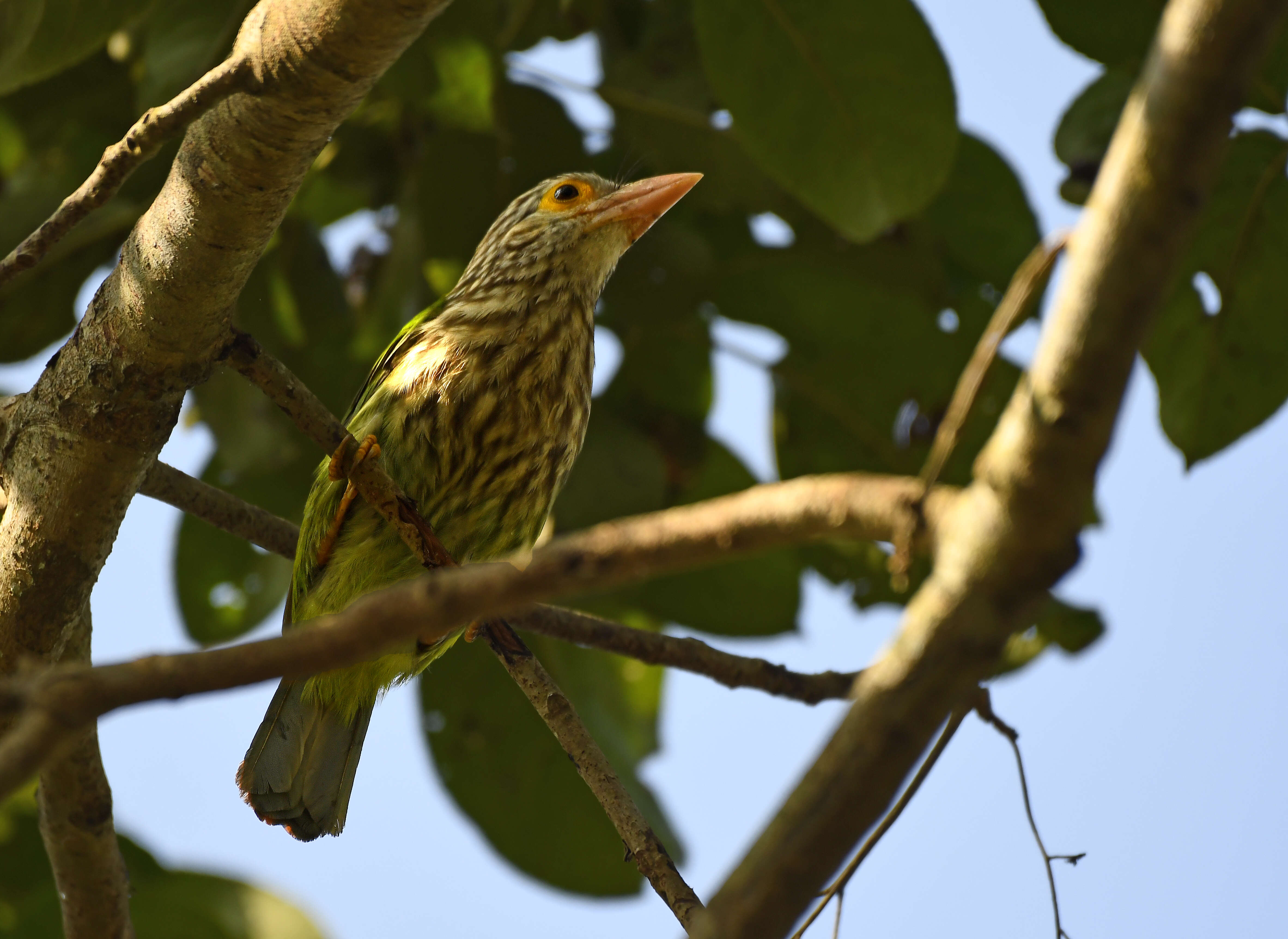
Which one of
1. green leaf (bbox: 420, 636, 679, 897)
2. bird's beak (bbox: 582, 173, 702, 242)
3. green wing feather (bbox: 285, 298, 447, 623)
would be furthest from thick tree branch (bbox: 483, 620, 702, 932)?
bird's beak (bbox: 582, 173, 702, 242)

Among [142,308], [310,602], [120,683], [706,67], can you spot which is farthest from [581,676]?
[120,683]

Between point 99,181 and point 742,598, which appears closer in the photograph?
point 99,181

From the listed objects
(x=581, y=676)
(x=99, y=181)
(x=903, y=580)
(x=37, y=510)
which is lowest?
(x=581, y=676)

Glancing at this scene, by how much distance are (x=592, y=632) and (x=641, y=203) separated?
1298 millimetres

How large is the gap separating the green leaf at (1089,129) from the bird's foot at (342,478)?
1.54m

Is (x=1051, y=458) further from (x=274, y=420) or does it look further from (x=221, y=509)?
(x=274, y=420)

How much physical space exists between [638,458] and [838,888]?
1.50 metres

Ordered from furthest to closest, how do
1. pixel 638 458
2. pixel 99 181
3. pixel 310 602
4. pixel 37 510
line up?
pixel 638 458 → pixel 310 602 → pixel 37 510 → pixel 99 181

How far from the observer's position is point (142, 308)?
169 centimetres

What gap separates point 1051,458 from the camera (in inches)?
32.1

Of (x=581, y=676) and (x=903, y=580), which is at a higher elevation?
(x=903, y=580)

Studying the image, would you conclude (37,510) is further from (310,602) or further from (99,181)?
(310,602)

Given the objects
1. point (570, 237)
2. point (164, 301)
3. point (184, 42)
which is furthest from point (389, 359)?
point (164, 301)

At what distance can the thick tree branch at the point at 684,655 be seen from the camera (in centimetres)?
176
